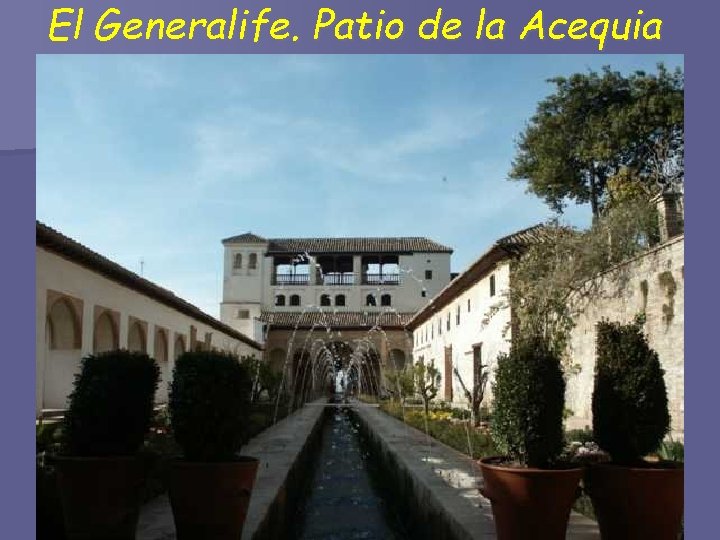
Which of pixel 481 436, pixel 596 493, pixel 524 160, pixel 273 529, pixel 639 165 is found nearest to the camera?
pixel 596 493

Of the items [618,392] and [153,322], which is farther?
[153,322]

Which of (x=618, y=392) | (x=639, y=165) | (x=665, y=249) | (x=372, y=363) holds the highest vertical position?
(x=639, y=165)

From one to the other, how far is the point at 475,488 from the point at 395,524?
156 cm

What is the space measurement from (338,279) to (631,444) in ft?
159

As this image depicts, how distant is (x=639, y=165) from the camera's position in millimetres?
27047

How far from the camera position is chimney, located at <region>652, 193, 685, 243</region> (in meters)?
13.9

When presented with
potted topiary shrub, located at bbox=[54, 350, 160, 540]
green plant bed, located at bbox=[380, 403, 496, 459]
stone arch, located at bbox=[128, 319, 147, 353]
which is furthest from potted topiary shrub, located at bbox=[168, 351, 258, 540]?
stone arch, located at bbox=[128, 319, 147, 353]

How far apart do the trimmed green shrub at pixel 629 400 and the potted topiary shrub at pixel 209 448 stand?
2.21 meters

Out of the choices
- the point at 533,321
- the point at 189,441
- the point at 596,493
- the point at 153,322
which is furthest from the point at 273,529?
the point at 153,322

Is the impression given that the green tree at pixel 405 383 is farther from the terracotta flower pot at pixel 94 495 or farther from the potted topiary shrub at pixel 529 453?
the terracotta flower pot at pixel 94 495

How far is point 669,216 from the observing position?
550 inches

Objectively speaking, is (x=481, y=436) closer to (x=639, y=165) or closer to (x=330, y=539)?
(x=330, y=539)

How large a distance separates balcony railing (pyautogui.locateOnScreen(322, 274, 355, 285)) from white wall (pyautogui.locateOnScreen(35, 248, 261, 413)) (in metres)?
32.1

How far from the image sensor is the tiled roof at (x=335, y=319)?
150 feet
